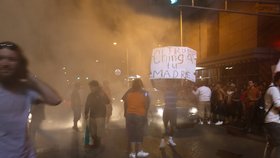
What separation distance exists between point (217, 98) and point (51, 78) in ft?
20.5

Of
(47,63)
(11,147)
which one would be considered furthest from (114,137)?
(11,147)

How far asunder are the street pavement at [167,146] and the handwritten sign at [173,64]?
1.47 meters

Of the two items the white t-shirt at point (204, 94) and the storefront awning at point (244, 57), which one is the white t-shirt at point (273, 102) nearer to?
the white t-shirt at point (204, 94)

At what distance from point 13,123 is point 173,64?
7.58 m

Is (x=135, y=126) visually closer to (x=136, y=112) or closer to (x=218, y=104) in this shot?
(x=136, y=112)

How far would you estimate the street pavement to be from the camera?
7.06 metres

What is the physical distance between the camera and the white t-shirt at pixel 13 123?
7.44ft

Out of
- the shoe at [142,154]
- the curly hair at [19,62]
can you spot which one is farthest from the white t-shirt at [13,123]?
the shoe at [142,154]

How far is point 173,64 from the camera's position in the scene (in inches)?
381

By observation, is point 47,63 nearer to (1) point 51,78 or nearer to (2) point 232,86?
(1) point 51,78

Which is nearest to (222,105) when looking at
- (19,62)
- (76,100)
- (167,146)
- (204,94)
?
(204,94)

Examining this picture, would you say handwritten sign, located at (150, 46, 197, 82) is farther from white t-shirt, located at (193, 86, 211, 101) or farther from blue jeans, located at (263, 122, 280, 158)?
blue jeans, located at (263, 122, 280, 158)

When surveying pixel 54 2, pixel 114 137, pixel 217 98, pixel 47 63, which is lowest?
pixel 114 137

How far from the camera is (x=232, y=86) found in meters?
13.4
